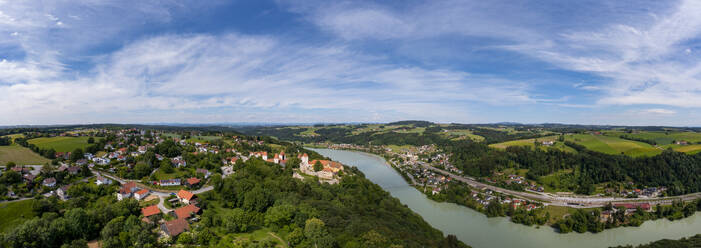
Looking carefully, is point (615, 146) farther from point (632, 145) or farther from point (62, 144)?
point (62, 144)

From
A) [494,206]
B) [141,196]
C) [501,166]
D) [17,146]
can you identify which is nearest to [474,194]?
[494,206]

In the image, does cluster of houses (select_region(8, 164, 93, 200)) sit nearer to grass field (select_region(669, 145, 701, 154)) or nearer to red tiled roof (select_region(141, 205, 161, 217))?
red tiled roof (select_region(141, 205, 161, 217))

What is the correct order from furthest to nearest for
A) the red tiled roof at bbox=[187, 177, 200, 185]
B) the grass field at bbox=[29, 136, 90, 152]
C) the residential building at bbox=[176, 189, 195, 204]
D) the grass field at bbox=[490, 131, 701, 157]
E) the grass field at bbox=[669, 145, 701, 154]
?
the grass field at bbox=[490, 131, 701, 157] → the grass field at bbox=[669, 145, 701, 154] → the grass field at bbox=[29, 136, 90, 152] → the red tiled roof at bbox=[187, 177, 200, 185] → the residential building at bbox=[176, 189, 195, 204]

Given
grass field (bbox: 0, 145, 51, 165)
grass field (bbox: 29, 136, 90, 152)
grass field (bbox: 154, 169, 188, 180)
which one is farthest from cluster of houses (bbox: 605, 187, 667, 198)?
grass field (bbox: 29, 136, 90, 152)

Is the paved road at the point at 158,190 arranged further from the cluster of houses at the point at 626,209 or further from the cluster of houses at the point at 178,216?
the cluster of houses at the point at 626,209

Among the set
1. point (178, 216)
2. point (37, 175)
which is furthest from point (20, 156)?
point (178, 216)
